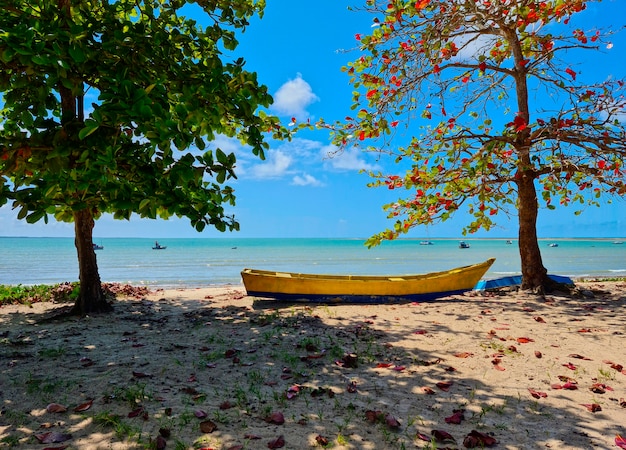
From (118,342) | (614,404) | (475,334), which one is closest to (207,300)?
(118,342)

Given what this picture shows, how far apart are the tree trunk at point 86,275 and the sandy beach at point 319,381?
25.3 inches

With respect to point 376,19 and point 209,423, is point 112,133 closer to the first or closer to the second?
point 209,423

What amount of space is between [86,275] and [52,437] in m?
7.12

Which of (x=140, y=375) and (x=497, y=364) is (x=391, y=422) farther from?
(x=140, y=375)

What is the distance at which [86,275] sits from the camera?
32.3 ft

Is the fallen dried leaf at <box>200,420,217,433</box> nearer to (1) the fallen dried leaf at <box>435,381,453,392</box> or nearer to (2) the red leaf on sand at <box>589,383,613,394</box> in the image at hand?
(1) the fallen dried leaf at <box>435,381,453,392</box>

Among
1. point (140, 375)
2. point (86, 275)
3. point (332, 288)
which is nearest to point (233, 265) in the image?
point (86, 275)

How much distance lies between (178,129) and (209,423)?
9.69 ft

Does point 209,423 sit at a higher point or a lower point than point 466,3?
lower

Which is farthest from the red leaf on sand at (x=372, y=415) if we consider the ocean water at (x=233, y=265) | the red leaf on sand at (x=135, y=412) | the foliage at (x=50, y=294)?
the ocean water at (x=233, y=265)

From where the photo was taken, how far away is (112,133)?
14.7 feet

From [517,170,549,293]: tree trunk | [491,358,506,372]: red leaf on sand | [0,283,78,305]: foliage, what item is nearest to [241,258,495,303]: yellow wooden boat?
[517,170,549,293]: tree trunk

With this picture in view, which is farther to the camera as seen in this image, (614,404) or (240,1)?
(240,1)

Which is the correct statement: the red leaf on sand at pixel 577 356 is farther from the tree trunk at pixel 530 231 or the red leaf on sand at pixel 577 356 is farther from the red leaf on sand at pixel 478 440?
the tree trunk at pixel 530 231
